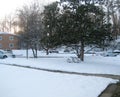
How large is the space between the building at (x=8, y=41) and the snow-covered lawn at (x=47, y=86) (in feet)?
219

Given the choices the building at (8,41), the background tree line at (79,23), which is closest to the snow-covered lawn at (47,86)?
the background tree line at (79,23)

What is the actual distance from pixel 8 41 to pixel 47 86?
69.8 meters

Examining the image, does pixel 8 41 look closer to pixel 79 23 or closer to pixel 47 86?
pixel 79 23

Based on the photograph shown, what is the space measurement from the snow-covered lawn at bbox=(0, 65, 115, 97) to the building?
6681 centimetres

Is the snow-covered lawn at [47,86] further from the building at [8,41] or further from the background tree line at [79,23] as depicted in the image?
the building at [8,41]

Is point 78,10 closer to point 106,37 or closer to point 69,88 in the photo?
point 106,37

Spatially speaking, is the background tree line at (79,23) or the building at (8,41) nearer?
the background tree line at (79,23)

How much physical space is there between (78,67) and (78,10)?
669cm

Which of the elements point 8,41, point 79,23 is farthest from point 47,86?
point 8,41

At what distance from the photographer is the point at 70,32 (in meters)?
25.1

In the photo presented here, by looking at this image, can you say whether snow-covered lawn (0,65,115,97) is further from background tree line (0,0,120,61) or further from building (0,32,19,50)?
building (0,32,19,50)

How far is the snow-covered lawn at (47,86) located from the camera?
9454mm

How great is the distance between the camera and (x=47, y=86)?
10.6m

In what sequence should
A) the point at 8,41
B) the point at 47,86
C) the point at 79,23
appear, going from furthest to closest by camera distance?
the point at 8,41 < the point at 79,23 < the point at 47,86
